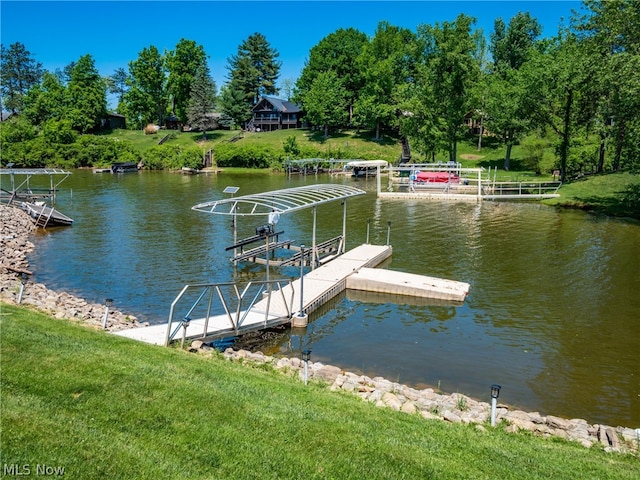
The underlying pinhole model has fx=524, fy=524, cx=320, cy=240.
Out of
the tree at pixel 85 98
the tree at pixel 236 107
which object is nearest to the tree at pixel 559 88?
the tree at pixel 236 107

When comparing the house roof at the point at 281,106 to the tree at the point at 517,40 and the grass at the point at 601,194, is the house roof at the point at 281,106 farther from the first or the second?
the grass at the point at 601,194

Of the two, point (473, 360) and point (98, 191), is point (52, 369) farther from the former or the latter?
point (98, 191)

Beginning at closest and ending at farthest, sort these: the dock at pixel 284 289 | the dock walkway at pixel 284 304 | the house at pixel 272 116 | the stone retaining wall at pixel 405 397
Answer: the stone retaining wall at pixel 405 397, the dock walkway at pixel 284 304, the dock at pixel 284 289, the house at pixel 272 116

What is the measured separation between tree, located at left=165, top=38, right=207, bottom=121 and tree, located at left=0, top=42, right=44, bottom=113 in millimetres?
35990

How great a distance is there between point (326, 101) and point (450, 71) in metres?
25.7

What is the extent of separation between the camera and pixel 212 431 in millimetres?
6484

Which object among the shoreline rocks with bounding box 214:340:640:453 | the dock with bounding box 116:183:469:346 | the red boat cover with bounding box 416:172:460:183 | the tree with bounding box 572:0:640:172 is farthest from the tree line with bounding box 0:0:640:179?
the shoreline rocks with bounding box 214:340:640:453

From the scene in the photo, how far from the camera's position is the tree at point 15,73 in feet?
340

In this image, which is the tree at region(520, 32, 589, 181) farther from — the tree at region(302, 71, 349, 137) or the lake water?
the tree at region(302, 71, 349, 137)

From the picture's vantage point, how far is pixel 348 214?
35.1 metres

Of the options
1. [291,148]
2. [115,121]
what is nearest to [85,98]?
[115,121]

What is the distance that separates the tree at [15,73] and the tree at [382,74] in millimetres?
70437

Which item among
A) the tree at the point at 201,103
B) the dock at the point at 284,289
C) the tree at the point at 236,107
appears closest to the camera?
the dock at the point at 284,289

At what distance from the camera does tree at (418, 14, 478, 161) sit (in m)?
49.5
